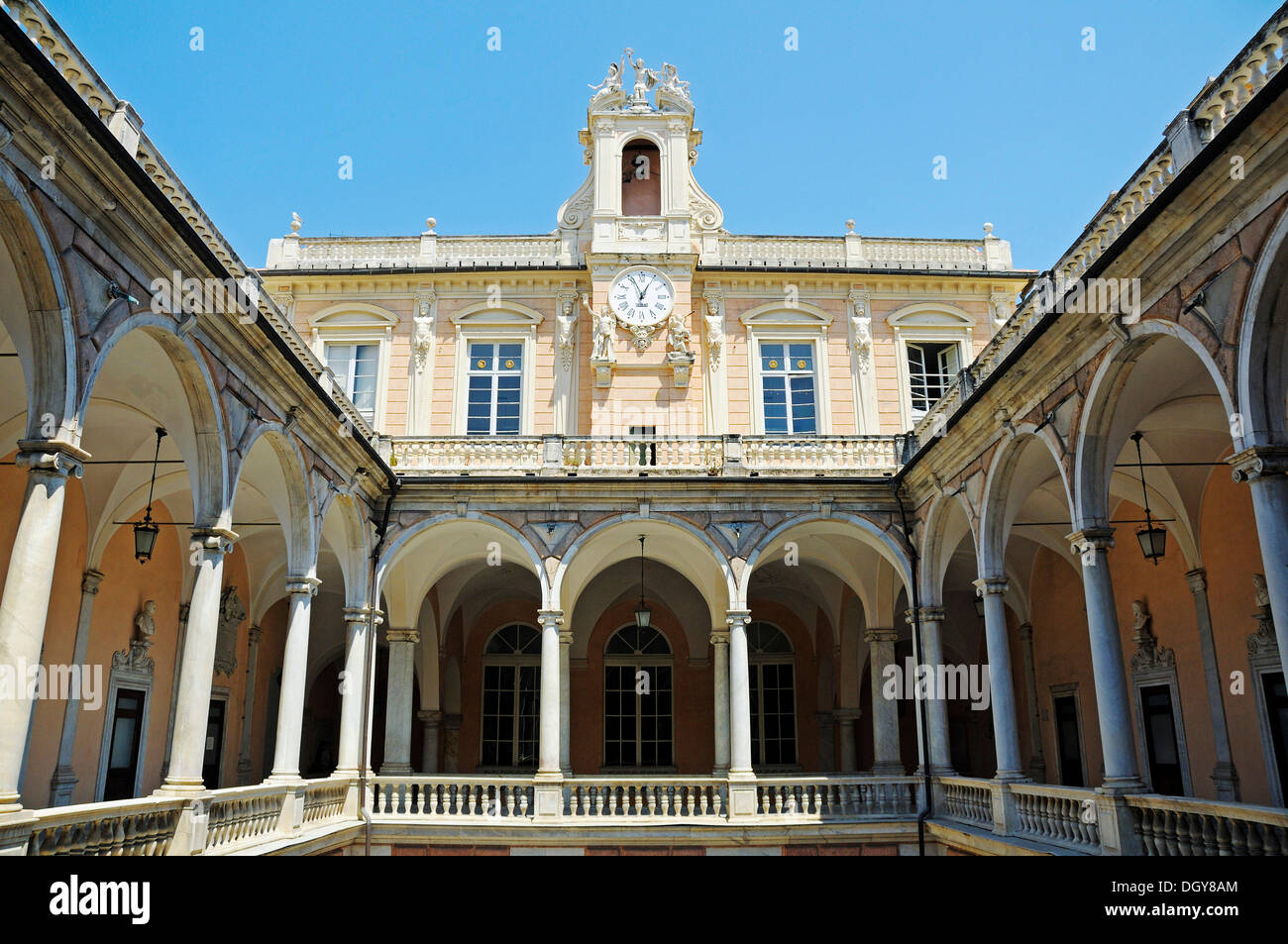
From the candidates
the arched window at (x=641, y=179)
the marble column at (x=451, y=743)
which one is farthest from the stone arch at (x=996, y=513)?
the marble column at (x=451, y=743)

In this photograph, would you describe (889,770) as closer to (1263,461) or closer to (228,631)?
(1263,461)

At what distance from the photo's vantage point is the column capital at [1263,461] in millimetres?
7562

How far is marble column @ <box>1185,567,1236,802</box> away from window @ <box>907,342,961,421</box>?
709 cm

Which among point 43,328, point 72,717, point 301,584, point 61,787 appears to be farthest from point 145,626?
point 43,328

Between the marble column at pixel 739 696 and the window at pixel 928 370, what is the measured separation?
22.1ft

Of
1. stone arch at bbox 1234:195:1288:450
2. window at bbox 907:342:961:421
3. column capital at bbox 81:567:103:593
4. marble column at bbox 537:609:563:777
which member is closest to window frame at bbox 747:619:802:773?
window at bbox 907:342:961:421

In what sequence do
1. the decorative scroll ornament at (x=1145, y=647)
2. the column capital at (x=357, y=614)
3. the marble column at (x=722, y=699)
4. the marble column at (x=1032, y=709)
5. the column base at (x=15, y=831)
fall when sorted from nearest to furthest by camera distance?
the column base at (x=15, y=831) → the decorative scroll ornament at (x=1145, y=647) → the column capital at (x=357, y=614) → the marble column at (x=722, y=699) → the marble column at (x=1032, y=709)

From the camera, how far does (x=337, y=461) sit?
14.1m

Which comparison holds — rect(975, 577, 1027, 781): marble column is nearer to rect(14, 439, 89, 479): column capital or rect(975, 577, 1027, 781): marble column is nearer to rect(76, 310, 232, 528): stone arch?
rect(76, 310, 232, 528): stone arch

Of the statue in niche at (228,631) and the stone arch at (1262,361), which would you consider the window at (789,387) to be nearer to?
the statue in niche at (228,631)

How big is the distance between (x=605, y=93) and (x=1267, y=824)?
60.2ft

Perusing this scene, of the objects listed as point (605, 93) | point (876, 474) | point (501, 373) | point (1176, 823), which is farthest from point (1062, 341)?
point (605, 93)

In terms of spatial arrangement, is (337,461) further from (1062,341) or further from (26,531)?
(1062,341)

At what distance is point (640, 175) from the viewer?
68.5 feet
